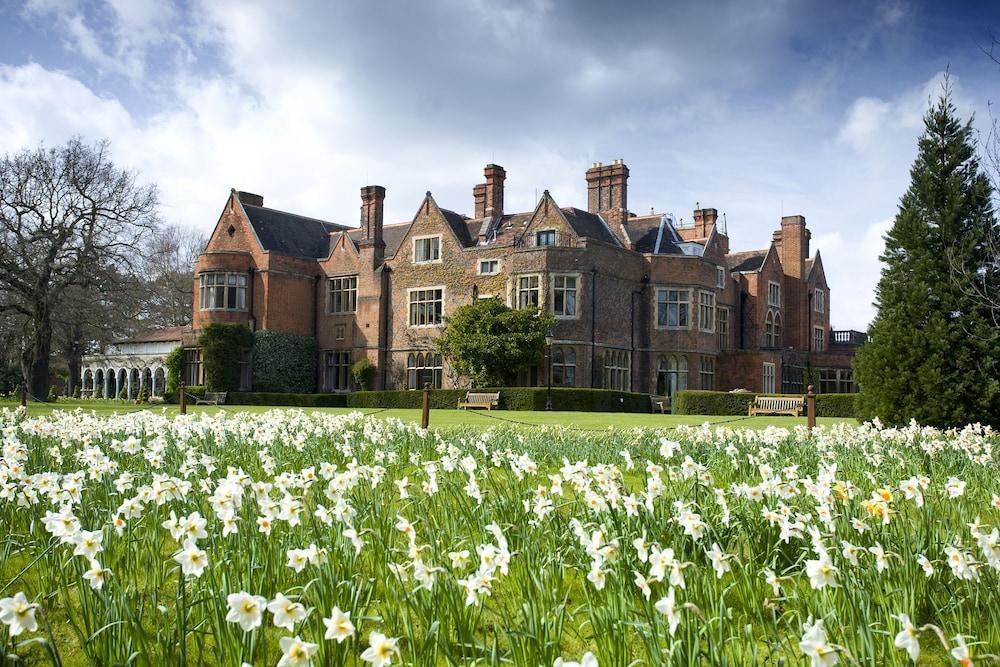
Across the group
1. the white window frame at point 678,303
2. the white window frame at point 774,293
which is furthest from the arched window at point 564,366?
the white window frame at point 774,293

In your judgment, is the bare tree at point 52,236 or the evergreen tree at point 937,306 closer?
the evergreen tree at point 937,306

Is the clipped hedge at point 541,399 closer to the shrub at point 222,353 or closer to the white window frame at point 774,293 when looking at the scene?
the shrub at point 222,353

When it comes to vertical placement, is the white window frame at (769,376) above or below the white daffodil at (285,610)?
above

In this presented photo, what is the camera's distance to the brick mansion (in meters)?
34.5

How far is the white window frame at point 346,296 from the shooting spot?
4116 cm

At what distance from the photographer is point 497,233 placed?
37.9 m

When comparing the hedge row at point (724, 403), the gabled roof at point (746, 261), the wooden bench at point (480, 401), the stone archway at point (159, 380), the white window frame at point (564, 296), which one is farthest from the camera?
the stone archway at point (159, 380)

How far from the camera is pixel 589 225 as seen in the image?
121ft

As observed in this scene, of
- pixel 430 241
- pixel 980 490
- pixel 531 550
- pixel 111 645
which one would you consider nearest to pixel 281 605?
pixel 111 645

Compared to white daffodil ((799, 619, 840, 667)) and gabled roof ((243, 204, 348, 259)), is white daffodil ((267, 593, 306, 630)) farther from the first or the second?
gabled roof ((243, 204, 348, 259))

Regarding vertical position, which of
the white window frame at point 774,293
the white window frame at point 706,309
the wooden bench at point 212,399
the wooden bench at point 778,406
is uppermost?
the white window frame at point 774,293

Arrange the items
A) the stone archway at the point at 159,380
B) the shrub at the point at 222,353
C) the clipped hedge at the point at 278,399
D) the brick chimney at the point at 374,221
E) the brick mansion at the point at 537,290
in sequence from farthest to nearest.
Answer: the stone archway at the point at 159,380, the brick chimney at the point at 374,221, the shrub at the point at 222,353, the clipped hedge at the point at 278,399, the brick mansion at the point at 537,290

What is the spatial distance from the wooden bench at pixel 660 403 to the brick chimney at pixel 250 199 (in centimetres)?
2124

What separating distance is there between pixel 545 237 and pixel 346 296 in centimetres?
1085
